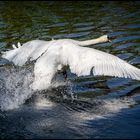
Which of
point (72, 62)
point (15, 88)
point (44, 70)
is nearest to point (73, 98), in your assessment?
point (72, 62)

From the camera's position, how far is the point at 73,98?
12.1m

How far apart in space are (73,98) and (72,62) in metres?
0.91

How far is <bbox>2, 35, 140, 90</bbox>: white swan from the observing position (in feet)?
38.4

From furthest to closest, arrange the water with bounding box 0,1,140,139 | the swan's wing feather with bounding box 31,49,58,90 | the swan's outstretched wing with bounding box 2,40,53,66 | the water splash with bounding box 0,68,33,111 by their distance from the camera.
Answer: the swan's outstretched wing with bounding box 2,40,53,66, the swan's wing feather with bounding box 31,49,58,90, the water splash with bounding box 0,68,33,111, the water with bounding box 0,1,140,139

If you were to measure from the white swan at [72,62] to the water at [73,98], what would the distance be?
18.6 inches

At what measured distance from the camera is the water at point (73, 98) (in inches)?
385

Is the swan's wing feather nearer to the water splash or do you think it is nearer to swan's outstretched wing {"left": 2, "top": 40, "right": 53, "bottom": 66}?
the water splash

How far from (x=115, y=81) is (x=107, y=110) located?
2418 millimetres

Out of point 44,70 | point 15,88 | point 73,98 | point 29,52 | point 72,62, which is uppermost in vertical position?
point 29,52

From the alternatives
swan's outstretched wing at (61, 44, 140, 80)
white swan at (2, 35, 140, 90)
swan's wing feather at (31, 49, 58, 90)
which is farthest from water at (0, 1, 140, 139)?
swan's outstretched wing at (61, 44, 140, 80)

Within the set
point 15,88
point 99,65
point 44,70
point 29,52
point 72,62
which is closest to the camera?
point 99,65

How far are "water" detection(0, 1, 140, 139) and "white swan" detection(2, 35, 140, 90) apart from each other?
0.47 m

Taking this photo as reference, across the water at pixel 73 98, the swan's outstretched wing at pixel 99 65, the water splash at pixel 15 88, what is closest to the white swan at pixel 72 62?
the swan's outstretched wing at pixel 99 65

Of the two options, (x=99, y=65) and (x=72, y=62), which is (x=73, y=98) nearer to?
(x=72, y=62)
